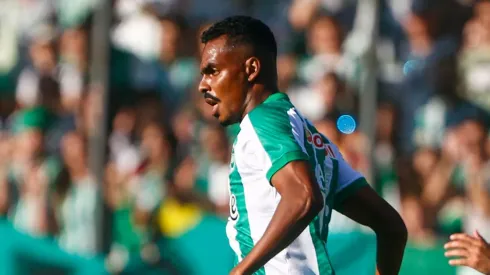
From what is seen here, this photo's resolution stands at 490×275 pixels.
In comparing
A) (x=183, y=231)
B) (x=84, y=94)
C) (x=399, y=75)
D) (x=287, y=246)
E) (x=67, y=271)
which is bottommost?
(x=67, y=271)

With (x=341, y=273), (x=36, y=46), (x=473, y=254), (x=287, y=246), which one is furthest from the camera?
(x=36, y=46)

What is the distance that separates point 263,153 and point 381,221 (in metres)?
0.92

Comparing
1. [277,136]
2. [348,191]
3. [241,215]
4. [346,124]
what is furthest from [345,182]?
[346,124]

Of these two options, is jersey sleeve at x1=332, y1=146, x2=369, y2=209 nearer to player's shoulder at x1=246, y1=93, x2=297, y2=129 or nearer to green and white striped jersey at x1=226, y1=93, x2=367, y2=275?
green and white striped jersey at x1=226, y1=93, x2=367, y2=275

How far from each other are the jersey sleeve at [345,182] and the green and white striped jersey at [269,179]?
0.56 ft

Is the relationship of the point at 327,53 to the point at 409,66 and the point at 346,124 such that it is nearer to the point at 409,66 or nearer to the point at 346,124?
the point at 409,66

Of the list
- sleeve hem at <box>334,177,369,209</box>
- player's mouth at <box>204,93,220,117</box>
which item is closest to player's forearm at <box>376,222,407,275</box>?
sleeve hem at <box>334,177,369,209</box>

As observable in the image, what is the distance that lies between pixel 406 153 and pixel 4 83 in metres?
4.17

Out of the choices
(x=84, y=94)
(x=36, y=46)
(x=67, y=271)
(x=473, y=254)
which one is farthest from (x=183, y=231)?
(x=473, y=254)

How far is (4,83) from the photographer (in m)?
9.92

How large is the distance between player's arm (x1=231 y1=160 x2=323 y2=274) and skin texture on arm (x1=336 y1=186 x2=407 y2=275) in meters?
0.75

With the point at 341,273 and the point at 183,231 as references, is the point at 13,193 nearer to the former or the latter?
the point at 183,231

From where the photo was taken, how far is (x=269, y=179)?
399cm

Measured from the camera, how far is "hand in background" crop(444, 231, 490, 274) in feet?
14.6
